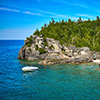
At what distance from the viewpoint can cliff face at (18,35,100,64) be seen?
87.2m

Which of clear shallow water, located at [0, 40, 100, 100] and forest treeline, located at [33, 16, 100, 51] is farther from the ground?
forest treeline, located at [33, 16, 100, 51]

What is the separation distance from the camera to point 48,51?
94.2 m

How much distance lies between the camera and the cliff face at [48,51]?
87250mm

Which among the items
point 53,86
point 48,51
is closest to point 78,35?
point 48,51

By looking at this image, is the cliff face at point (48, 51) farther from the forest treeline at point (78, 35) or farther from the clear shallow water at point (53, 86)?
the clear shallow water at point (53, 86)

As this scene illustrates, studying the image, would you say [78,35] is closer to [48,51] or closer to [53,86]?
[48,51]

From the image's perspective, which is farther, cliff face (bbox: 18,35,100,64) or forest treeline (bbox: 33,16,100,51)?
forest treeline (bbox: 33,16,100,51)

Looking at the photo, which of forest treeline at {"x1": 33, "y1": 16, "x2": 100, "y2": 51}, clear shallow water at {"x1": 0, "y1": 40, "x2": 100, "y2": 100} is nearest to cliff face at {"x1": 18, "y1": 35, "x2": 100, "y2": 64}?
forest treeline at {"x1": 33, "y1": 16, "x2": 100, "y2": 51}

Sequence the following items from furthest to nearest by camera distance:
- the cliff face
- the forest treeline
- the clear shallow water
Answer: the forest treeline → the cliff face → the clear shallow water

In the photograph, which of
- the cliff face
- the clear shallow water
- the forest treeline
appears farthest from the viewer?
the forest treeline

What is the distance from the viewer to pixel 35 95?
37.4 metres

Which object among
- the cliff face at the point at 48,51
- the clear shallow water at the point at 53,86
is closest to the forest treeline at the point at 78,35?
the cliff face at the point at 48,51

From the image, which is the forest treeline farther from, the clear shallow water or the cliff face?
the clear shallow water

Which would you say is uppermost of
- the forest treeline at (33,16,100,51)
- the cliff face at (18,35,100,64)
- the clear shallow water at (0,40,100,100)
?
the forest treeline at (33,16,100,51)
